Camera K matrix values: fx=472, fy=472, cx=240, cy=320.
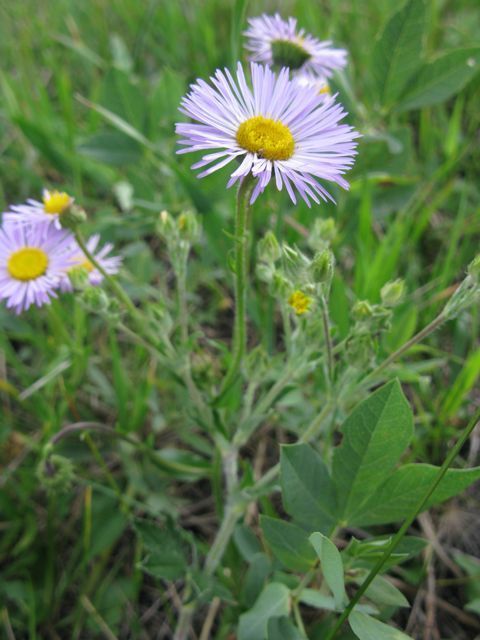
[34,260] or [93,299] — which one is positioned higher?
[34,260]

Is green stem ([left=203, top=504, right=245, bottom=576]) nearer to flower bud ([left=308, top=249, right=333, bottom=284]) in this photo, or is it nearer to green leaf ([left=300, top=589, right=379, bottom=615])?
green leaf ([left=300, top=589, right=379, bottom=615])

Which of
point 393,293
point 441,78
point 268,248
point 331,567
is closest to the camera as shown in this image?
point 331,567

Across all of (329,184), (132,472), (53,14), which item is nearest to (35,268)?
(132,472)

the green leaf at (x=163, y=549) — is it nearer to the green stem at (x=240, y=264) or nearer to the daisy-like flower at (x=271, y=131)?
the green stem at (x=240, y=264)

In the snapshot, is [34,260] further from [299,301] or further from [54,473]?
[299,301]

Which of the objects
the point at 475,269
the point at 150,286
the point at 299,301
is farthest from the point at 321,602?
the point at 150,286

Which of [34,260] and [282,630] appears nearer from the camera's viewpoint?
[282,630]

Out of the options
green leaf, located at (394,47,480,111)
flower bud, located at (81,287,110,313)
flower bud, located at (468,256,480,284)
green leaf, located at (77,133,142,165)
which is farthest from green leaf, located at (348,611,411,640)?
green leaf, located at (77,133,142,165)
